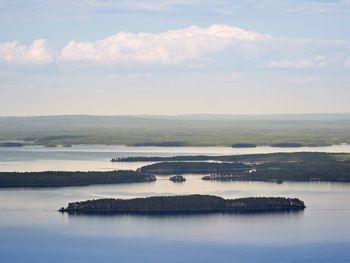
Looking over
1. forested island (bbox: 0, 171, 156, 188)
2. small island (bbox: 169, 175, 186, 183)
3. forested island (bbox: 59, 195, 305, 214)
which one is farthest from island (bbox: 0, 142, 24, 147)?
forested island (bbox: 59, 195, 305, 214)

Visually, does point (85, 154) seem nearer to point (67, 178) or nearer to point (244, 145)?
point (244, 145)

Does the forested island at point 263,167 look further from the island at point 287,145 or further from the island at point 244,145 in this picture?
the island at point 244,145

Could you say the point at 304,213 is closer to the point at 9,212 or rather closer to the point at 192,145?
the point at 9,212

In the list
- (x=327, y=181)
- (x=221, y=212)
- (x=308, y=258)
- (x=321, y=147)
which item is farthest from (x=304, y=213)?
(x=321, y=147)

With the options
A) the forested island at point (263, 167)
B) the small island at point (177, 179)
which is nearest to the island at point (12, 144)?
the forested island at point (263, 167)

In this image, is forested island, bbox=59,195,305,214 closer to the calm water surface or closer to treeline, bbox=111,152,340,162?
the calm water surface

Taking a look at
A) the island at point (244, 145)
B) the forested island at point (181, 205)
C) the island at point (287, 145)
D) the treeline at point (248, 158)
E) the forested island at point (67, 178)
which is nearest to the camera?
the forested island at point (181, 205)

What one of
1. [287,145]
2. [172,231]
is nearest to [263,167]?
[172,231]
